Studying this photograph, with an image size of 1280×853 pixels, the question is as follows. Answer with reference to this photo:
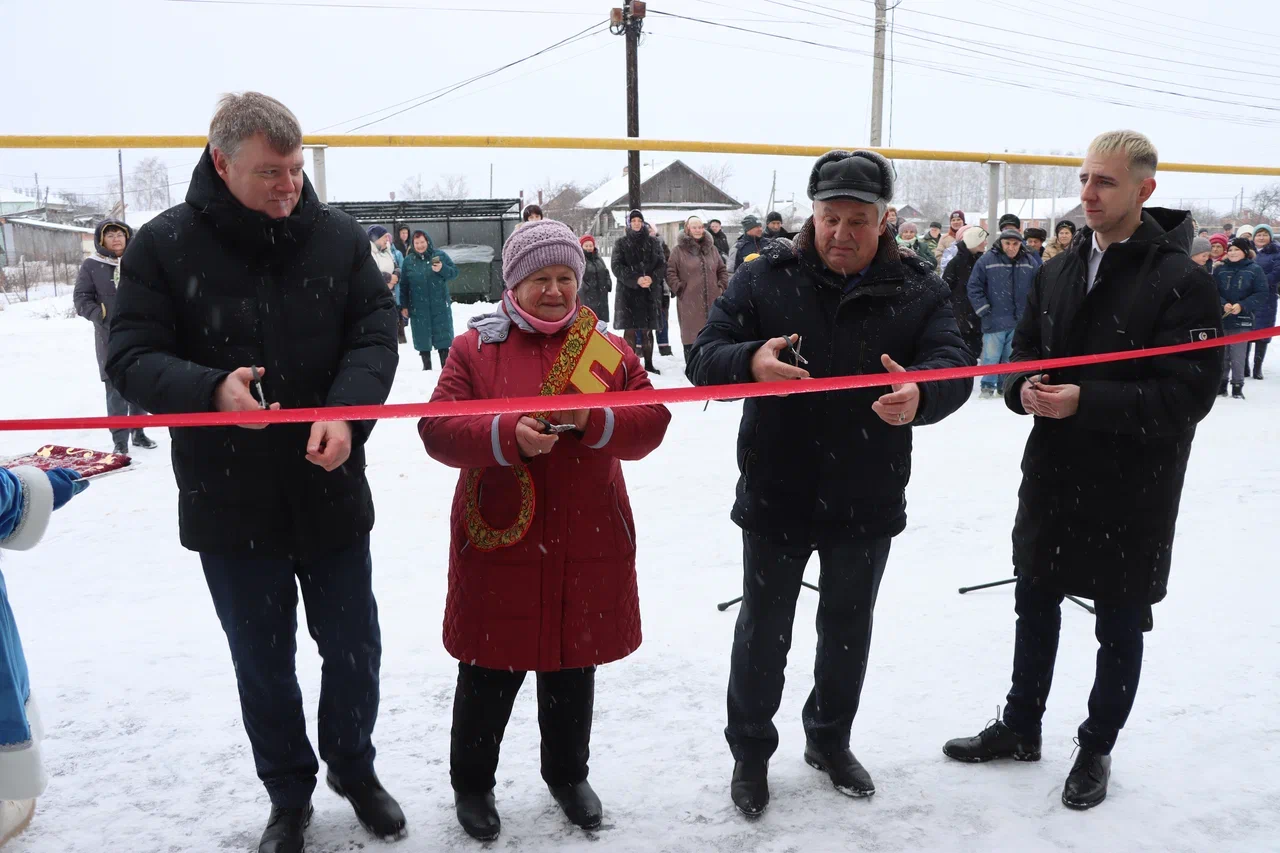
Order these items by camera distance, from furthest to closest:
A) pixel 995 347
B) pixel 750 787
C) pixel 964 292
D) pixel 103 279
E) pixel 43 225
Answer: pixel 43 225
pixel 964 292
pixel 995 347
pixel 103 279
pixel 750 787

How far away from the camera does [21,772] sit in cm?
239

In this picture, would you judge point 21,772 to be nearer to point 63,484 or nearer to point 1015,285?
point 63,484

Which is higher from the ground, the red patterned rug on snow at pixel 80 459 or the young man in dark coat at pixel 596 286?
the young man in dark coat at pixel 596 286

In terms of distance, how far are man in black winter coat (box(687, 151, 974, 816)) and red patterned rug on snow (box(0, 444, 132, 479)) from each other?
546cm

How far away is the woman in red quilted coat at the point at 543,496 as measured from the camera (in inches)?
103

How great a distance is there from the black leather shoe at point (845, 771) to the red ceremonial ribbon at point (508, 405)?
1.20 metres

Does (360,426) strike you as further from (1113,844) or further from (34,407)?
(34,407)

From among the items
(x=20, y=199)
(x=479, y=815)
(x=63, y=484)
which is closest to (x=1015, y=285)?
(x=479, y=815)

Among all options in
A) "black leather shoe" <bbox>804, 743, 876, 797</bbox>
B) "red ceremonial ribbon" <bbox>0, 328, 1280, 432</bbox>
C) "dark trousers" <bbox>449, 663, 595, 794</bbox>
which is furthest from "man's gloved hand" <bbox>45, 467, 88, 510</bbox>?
"black leather shoe" <bbox>804, 743, 876, 797</bbox>

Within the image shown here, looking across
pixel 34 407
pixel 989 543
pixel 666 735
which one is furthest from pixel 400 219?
pixel 666 735

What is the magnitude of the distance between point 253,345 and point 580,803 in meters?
1.54

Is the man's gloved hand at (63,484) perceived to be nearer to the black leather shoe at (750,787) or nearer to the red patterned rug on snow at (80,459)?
the black leather shoe at (750,787)

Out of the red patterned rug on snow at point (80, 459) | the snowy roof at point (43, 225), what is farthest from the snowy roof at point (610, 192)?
the red patterned rug on snow at point (80, 459)

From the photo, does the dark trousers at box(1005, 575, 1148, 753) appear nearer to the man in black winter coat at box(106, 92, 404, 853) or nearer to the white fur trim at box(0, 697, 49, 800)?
the man in black winter coat at box(106, 92, 404, 853)
